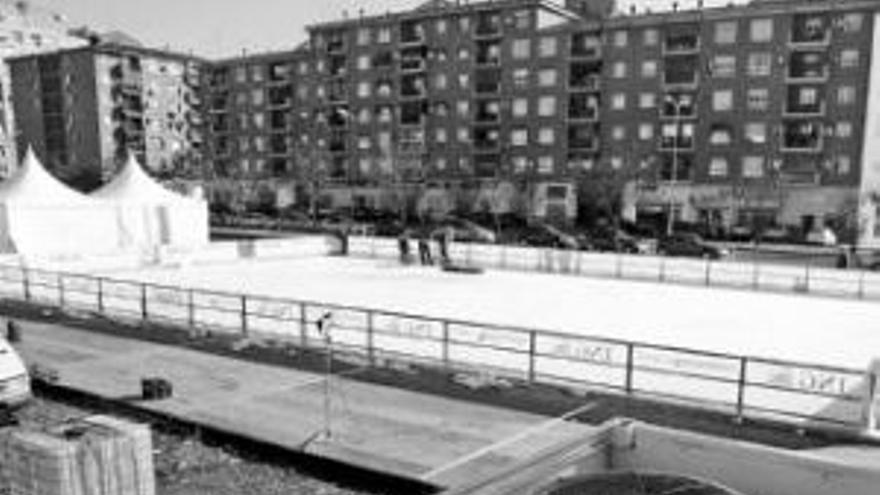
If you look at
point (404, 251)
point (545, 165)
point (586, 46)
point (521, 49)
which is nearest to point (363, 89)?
point (521, 49)

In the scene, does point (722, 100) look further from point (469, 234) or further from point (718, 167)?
point (469, 234)

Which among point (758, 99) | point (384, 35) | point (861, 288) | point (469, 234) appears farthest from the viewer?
point (384, 35)

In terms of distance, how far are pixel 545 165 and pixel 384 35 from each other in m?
22.4

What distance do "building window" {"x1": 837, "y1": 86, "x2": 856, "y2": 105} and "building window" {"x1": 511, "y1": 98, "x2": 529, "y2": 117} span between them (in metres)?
25.0

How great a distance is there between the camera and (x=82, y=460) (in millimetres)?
7910

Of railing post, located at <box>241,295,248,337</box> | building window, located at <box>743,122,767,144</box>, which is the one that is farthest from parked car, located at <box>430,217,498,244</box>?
railing post, located at <box>241,295,248,337</box>

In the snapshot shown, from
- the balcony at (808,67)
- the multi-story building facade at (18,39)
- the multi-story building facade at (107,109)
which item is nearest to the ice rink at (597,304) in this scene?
the balcony at (808,67)

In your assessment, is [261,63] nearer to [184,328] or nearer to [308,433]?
[184,328]

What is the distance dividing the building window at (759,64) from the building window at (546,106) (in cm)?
1618

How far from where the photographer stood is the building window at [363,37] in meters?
76.0

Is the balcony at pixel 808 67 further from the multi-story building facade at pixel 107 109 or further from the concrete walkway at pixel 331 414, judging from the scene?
the multi-story building facade at pixel 107 109

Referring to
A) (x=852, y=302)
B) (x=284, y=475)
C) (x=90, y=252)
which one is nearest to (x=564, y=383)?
(x=284, y=475)

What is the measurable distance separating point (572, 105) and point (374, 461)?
2298 inches

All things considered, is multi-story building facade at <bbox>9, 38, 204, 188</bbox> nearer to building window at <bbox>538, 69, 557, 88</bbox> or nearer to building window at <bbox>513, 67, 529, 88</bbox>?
building window at <bbox>513, 67, 529, 88</bbox>
